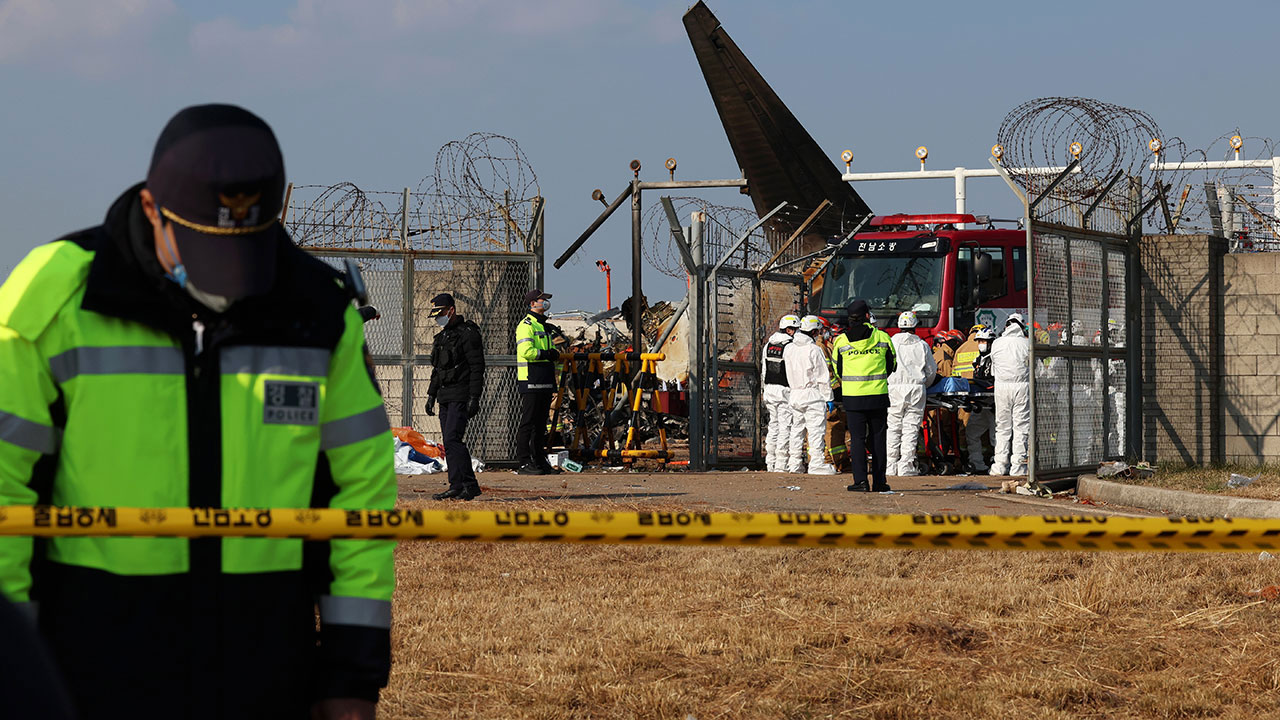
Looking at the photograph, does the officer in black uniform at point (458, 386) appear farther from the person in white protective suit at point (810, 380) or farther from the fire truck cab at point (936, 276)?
the fire truck cab at point (936, 276)

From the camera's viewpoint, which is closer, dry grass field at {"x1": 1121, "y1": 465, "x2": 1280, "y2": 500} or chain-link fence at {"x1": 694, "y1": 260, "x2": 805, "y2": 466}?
dry grass field at {"x1": 1121, "y1": 465, "x2": 1280, "y2": 500}

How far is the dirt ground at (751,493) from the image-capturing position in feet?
36.8

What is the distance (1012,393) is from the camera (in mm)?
15555

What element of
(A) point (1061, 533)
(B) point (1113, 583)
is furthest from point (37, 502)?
(B) point (1113, 583)

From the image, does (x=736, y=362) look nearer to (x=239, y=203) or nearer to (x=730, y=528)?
(x=730, y=528)

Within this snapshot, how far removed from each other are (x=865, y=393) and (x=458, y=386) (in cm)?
382

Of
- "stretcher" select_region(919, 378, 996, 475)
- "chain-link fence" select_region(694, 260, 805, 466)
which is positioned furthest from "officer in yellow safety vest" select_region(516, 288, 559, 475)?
"stretcher" select_region(919, 378, 996, 475)

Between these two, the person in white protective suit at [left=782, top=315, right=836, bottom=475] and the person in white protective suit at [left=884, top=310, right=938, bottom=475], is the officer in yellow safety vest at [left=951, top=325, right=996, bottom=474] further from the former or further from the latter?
the person in white protective suit at [left=782, top=315, right=836, bottom=475]

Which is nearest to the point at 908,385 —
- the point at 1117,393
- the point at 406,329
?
the point at 1117,393

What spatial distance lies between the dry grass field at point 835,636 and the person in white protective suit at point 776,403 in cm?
829

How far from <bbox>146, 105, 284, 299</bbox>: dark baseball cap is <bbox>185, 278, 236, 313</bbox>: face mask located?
1 cm

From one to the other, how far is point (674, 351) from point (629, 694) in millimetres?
23157

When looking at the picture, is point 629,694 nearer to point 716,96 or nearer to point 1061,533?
point 1061,533

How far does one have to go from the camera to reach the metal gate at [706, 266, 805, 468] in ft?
53.8
